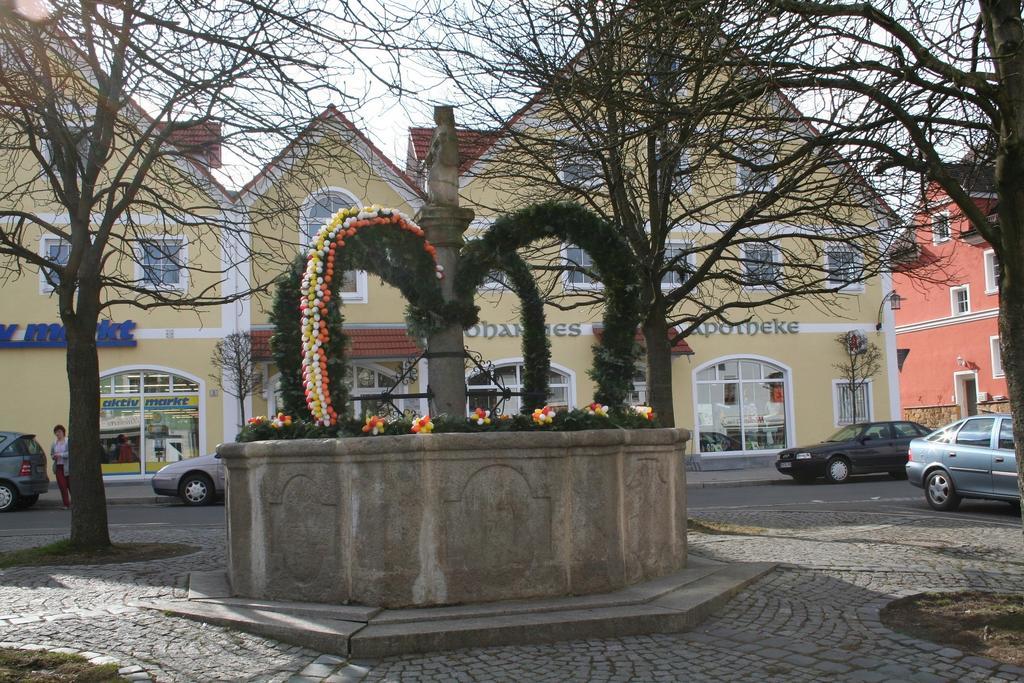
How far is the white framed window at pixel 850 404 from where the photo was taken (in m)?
26.8

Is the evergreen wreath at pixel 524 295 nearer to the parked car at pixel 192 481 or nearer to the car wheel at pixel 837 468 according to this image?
the parked car at pixel 192 481

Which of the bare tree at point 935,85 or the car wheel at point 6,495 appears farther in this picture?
the car wheel at point 6,495

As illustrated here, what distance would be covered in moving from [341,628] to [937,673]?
357cm

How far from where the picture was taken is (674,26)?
6.76 meters

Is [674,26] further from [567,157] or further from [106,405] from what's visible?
[106,405]

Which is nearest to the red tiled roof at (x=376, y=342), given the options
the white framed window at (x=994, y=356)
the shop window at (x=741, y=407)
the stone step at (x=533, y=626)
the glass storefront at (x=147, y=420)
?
the glass storefront at (x=147, y=420)

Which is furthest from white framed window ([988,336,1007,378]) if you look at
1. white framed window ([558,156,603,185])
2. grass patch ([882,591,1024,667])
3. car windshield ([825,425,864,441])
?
grass patch ([882,591,1024,667])

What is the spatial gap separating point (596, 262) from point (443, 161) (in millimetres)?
1734

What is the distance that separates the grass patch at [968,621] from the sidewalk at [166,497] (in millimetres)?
13405

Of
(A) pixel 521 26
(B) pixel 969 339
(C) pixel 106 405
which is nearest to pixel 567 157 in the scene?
(A) pixel 521 26

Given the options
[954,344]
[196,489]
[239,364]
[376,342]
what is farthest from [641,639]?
[954,344]

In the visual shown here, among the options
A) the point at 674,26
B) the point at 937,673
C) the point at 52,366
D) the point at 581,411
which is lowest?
the point at 937,673

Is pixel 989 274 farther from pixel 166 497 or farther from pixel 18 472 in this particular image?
pixel 18 472

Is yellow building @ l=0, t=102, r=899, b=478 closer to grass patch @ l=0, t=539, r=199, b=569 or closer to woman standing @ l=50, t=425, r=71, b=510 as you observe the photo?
woman standing @ l=50, t=425, r=71, b=510
